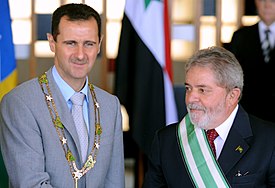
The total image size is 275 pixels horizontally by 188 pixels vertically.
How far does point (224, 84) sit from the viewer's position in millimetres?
3012

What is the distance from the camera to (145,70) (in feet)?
15.7

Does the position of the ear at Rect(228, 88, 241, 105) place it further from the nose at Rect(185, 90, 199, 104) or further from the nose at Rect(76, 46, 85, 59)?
the nose at Rect(76, 46, 85, 59)

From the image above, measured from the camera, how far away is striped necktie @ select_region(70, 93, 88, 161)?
2990 mm

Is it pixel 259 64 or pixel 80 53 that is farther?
pixel 259 64

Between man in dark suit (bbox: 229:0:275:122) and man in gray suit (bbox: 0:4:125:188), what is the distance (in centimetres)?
174

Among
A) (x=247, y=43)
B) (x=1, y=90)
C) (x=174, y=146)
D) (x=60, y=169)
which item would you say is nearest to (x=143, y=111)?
(x=247, y=43)

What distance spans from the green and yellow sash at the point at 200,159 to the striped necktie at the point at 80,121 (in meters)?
0.45

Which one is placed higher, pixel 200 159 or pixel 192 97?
pixel 192 97

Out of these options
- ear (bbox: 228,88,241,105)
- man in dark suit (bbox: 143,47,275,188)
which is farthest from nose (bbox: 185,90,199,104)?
ear (bbox: 228,88,241,105)

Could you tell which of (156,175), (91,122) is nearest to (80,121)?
(91,122)

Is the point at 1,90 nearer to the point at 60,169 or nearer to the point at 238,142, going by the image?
the point at 60,169

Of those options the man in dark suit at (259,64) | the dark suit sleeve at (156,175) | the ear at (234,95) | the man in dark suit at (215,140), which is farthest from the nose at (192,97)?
the man in dark suit at (259,64)

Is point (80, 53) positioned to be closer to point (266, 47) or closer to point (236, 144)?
point (236, 144)

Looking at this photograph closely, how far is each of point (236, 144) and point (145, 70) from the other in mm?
1792
